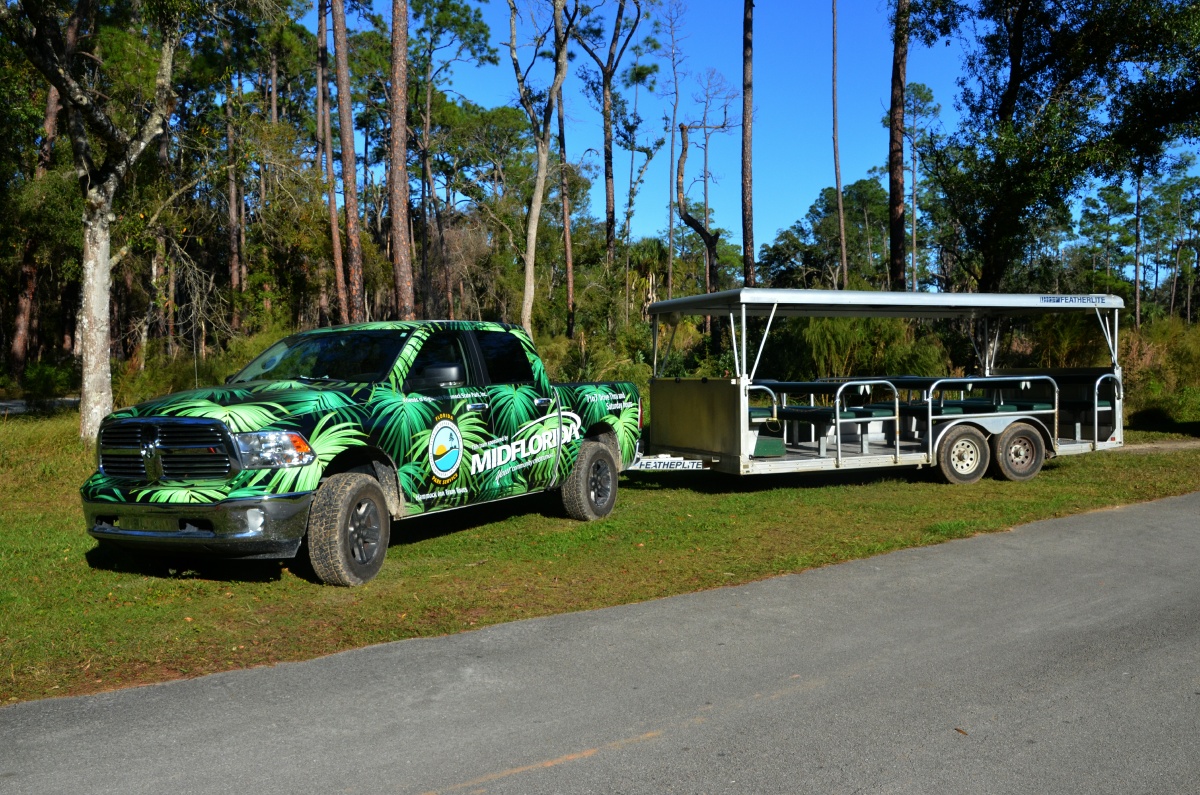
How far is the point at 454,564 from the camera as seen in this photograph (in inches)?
335

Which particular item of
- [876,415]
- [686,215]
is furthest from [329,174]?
[876,415]

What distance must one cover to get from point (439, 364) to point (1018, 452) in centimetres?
818

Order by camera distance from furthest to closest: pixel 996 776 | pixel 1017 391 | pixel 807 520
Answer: pixel 1017 391 → pixel 807 520 → pixel 996 776

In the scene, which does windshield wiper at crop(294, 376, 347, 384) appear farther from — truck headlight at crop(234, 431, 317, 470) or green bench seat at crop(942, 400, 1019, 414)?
green bench seat at crop(942, 400, 1019, 414)

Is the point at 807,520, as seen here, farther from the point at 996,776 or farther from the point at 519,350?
the point at 996,776

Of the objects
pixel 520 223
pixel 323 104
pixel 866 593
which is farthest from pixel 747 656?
pixel 520 223

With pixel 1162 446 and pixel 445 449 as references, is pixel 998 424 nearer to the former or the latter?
pixel 1162 446

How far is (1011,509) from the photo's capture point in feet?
35.6

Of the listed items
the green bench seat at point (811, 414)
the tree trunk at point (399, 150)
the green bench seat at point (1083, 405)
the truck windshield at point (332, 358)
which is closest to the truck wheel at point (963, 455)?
the green bench seat at point (811, 414)

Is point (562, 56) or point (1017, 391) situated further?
point (562, 56)

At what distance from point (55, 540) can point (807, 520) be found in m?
7.23

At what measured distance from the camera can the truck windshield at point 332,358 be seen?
8.41m

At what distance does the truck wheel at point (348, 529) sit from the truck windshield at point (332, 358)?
0.98 meters

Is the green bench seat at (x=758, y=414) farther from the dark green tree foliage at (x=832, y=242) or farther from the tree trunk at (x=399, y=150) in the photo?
the dark green tree foliage at (x=832, y=242)
